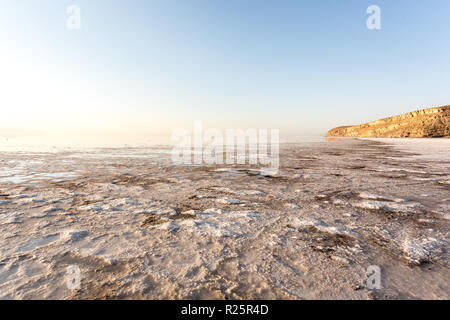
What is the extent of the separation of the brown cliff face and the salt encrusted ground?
45.4 metres

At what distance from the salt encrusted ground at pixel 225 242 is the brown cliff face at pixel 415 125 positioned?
45388mm

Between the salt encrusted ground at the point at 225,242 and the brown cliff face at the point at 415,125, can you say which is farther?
the brown cliff face at the point at 415,125

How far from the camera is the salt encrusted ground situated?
1470mm

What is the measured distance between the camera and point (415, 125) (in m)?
39.8

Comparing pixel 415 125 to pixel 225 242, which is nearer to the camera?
pixel 225 242

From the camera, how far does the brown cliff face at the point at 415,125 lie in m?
36.4

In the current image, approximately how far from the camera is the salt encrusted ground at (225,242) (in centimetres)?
147

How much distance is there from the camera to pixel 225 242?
83.4 inches

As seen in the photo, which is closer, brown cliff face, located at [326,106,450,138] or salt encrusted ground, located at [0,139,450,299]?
salt encrusted ground, located at [0,139,450,299]

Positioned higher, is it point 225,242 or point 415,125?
point 415,125

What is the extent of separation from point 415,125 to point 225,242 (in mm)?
52130

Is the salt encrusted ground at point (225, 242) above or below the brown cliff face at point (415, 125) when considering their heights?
below
